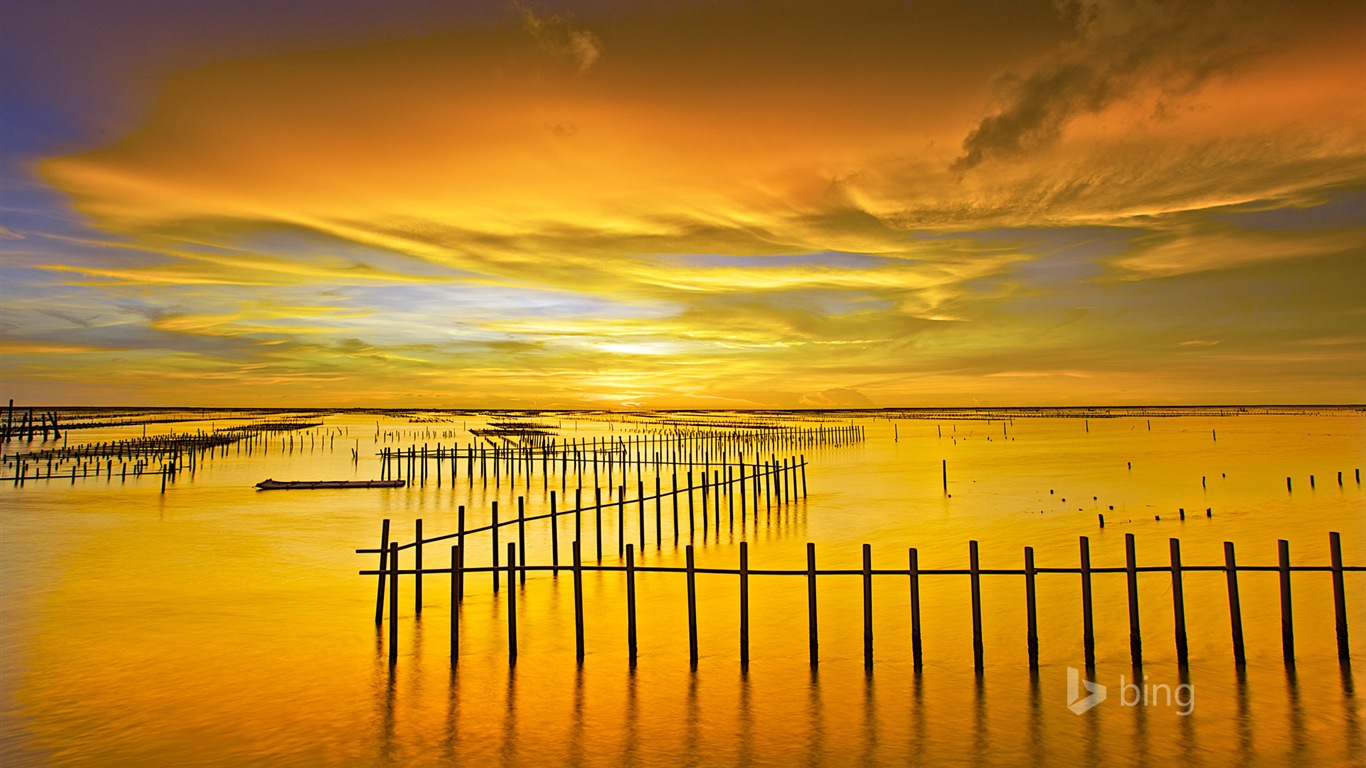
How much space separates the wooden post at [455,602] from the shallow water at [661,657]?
0.25 m

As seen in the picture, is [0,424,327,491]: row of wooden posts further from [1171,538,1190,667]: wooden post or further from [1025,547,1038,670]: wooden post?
[1171,538,1190,667]: wooden post

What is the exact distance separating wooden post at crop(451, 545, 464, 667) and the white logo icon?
8.82 metres

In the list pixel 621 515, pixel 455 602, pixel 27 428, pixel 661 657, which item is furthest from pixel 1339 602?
pixel 27 428

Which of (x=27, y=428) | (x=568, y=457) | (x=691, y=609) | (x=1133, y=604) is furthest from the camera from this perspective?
(x=27, y=428)

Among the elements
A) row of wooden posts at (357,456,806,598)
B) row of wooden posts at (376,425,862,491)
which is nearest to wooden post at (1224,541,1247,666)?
row of wooden posts at (357,456,806,598)

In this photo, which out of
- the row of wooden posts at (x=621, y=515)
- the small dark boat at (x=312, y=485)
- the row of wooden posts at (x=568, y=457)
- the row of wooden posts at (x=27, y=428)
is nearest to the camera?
the row of wooden posts at (x=621, y=515)

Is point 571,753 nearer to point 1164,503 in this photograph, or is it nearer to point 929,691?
point 929,691

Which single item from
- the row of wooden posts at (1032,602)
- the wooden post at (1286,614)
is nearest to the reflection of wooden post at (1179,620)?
the row of wooden posts at (1032,602)

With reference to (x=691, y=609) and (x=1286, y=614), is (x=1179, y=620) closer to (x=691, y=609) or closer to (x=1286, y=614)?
(x=1286, y=614)

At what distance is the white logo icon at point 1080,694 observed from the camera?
1043 cm

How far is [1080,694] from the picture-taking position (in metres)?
10.8

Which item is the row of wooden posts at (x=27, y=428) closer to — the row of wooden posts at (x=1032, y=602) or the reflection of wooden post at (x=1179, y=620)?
the row of wooden posts at (x=1032, y=602)

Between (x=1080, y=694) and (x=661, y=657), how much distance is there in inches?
238

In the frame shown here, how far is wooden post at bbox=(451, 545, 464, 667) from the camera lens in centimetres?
1230
